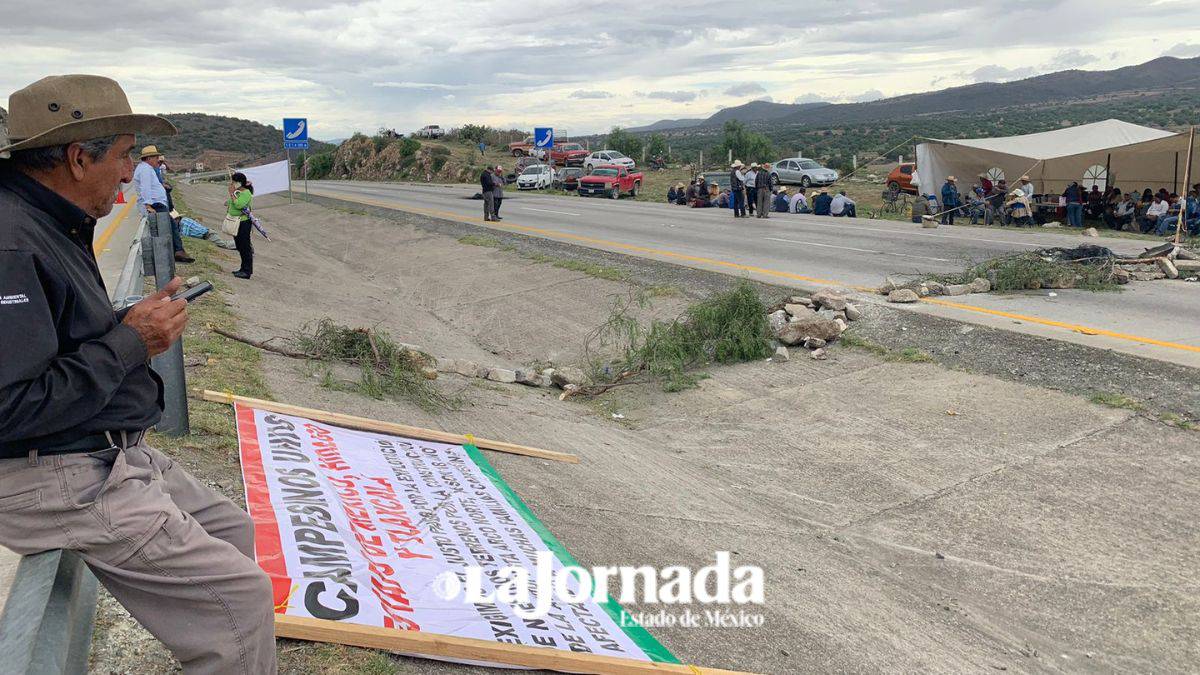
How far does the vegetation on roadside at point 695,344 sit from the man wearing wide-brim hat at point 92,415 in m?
8.04

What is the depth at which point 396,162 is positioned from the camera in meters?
70.4

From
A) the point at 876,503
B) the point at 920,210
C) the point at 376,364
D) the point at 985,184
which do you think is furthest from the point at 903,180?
the point at 876,503

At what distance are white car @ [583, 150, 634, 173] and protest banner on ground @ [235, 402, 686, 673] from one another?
134 feet

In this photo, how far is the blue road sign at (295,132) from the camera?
3152 centimetres

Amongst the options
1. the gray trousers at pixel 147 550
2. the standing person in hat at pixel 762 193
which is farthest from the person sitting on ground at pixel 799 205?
the gray trousers at pixel 147 550

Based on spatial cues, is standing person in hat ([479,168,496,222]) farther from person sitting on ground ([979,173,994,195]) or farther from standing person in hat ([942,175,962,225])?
person sitting on ground ([979,173,994,195])

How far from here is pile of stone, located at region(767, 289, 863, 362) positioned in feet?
36.2

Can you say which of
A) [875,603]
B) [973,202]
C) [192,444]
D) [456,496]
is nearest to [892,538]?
[875,603]

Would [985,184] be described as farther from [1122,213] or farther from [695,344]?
[695,344]

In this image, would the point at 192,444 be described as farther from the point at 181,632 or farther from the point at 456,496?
Result: the point at 181,632

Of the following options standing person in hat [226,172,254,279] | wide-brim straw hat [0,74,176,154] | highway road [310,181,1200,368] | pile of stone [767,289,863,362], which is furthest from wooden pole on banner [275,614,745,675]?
standing person in hat [226,172,254,279]

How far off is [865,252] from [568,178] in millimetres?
28130

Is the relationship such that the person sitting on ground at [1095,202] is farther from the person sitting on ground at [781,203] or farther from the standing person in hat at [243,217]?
the standing person in hat at [243,217]

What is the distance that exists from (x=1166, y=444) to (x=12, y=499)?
7.85 m
